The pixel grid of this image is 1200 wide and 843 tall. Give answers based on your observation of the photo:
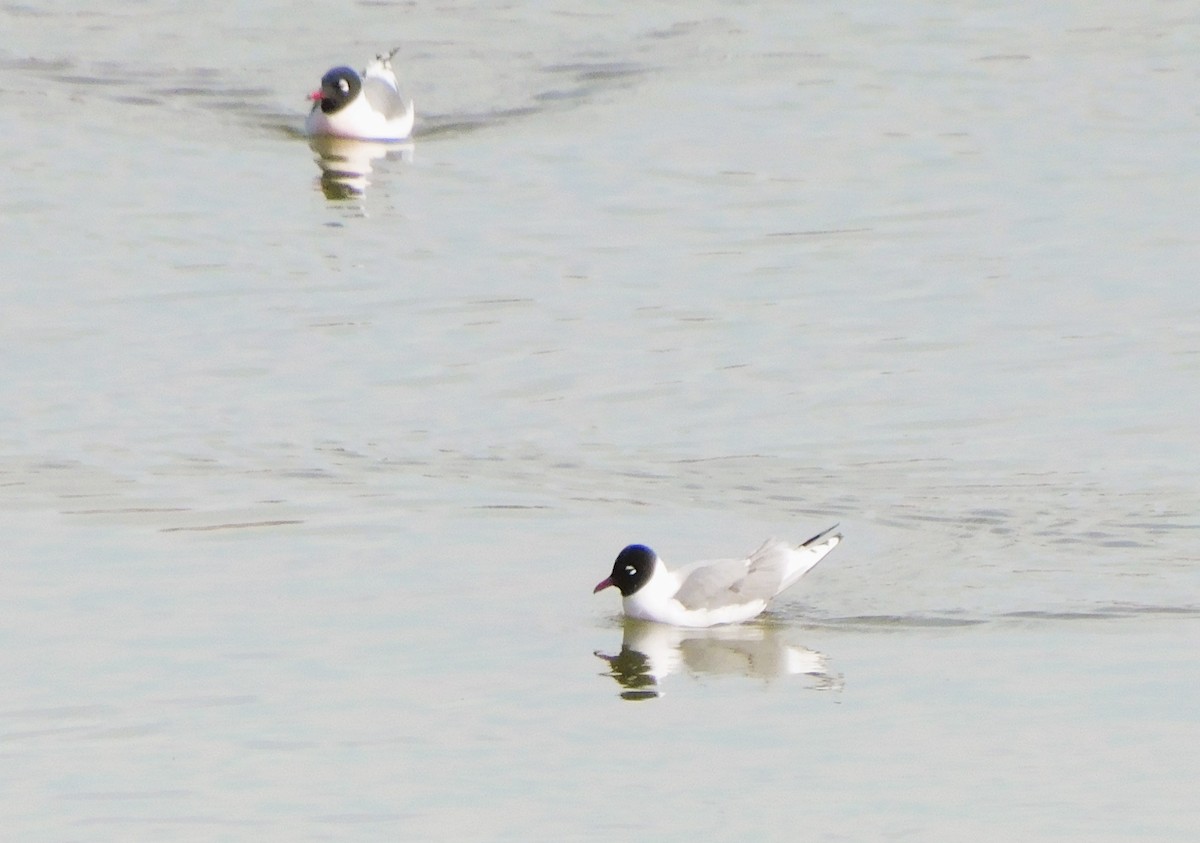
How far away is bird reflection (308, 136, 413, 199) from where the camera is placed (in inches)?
898

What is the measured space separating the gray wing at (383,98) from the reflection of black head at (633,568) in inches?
511

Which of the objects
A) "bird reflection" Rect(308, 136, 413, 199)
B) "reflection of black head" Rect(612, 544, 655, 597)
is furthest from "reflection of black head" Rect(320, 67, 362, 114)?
"reflection of black head" Rect(612, 544, 655, 597)

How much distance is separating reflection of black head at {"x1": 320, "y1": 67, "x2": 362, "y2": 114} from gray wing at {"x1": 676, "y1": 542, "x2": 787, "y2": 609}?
509 inches

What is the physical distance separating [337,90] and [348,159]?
0.71 m

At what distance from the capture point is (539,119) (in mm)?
24969

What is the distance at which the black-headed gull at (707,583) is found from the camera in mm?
11992

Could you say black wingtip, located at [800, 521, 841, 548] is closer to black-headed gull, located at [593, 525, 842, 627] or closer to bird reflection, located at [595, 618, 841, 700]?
black-headed gull, located at [593, 525, 842, 627]

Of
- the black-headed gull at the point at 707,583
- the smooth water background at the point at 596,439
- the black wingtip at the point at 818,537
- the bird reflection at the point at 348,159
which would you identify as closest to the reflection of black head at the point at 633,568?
the black-headed gull at the point at 707,583

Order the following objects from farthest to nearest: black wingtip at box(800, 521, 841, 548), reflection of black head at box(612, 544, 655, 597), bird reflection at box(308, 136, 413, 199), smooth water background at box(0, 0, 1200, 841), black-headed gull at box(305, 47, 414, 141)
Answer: black-headed gull at box(305, 47, 414, 141) < bird reflection at box(308, 136, 413, 199) < black wingtip at box(800, 521, 841, 548) < reflection of black head at box(612, 544, 655, 597) < smooth water background at box(0, 0, 1200, 841)

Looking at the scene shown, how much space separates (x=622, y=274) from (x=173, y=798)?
34.1 ft

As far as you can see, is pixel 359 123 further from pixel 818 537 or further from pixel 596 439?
pixel 818 537

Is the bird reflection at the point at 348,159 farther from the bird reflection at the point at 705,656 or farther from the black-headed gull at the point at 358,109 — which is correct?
the bird reflection at the point at 705,656

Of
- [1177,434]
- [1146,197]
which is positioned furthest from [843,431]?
[1146,197]

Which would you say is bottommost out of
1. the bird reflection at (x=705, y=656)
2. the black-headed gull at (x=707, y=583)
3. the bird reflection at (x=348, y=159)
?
the bird reflection at (x=705, y=656)
